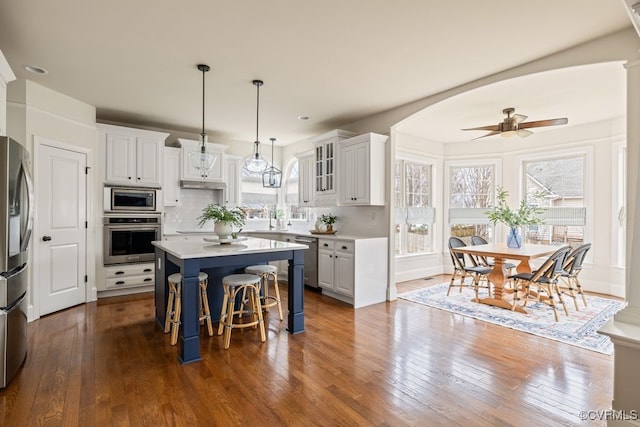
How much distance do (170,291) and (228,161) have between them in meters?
3.40

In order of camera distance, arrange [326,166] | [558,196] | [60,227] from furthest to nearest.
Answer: [558,196], [326,166], [60,227]

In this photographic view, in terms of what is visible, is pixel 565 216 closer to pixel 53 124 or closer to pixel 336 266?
pixel 336 266

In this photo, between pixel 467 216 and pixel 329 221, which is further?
pixel 467 216

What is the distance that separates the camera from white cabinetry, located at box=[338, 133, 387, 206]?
457 cm

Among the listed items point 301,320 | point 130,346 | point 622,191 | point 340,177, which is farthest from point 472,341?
point 622,191

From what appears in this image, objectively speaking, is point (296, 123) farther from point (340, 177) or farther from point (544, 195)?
point (544, 195)

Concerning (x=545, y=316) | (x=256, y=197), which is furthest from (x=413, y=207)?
(x=256, y=197)

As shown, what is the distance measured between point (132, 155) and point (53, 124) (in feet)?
3.52

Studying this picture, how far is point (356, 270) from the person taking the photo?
4266mm

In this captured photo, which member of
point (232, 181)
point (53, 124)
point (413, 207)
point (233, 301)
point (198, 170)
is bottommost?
point (233, 301)

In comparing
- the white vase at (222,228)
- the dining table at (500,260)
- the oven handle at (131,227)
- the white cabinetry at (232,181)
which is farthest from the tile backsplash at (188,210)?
the dining table at (500,260)

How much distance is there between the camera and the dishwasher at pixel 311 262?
5027 millimetres

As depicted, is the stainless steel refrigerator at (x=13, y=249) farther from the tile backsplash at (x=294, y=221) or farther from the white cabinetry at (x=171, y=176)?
the tile backsplash at (x=294, y=221)

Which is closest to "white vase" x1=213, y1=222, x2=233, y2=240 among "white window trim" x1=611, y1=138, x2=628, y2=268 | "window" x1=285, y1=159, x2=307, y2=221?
"window" x1=285, y1=159, x2=307, y2=221
